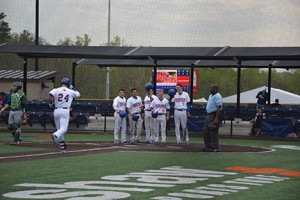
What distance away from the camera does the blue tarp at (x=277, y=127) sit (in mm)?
24891

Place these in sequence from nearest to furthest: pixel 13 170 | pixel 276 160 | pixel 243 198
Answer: pixel 243 198
pixel 13 170
pixel 276 160

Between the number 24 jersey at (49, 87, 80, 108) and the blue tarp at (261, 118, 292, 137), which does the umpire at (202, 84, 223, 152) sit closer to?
the number 24 jersey at (49, 87, 80, 108)

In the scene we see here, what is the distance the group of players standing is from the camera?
1942cm

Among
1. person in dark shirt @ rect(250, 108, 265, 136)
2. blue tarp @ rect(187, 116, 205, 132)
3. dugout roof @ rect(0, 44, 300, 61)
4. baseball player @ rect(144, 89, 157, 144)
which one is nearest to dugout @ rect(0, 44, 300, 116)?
dugout roof @ rect(0, 44, 300, 61)

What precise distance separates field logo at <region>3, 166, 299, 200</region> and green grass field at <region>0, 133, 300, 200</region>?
1 centimetres

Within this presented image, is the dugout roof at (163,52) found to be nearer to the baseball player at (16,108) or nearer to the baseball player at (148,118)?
the baseball player at (148,118)

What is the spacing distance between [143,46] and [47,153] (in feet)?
42.6

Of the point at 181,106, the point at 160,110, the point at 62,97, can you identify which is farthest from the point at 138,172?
the point at 160,110

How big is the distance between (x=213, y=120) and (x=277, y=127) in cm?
926

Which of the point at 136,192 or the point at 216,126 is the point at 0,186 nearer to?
the point at 136,192

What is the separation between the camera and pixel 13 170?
36.9 ft

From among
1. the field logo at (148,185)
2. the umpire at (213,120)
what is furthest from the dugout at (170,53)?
the field logo at (148,185)

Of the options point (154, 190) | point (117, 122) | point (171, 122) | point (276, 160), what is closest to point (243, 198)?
point (154, 190)

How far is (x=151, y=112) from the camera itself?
20.1m
